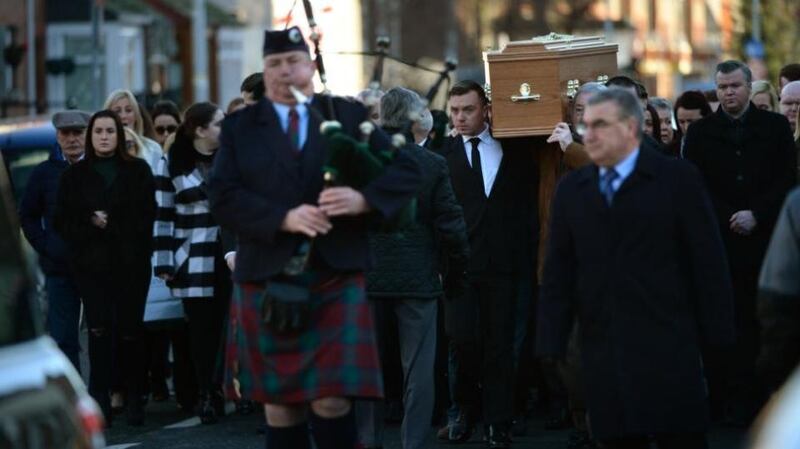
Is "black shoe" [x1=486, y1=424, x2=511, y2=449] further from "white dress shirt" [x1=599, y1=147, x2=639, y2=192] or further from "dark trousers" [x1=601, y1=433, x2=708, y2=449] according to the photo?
"white dress shirt" [x1=599, y1=147, x2=639, y2=192]

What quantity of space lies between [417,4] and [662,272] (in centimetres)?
5535

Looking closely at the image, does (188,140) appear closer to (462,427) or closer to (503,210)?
(503,210)

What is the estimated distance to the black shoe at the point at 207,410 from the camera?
44.9 ft

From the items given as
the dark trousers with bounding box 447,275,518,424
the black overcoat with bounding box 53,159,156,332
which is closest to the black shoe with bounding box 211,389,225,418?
the black overcoat with bounding box 53,159,156,332

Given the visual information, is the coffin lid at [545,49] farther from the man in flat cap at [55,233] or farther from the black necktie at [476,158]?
the man in flat cap at [55,233]

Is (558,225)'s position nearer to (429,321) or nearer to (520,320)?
(429,321)

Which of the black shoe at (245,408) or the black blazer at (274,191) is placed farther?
→ the black shoe at (245,408)

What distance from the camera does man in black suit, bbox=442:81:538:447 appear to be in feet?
40.2

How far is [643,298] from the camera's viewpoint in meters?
8.30

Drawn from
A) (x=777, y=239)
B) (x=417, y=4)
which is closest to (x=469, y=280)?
(x=777, y=239)

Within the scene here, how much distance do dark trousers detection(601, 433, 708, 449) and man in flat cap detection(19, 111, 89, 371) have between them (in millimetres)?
5629

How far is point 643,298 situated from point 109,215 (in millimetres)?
5569

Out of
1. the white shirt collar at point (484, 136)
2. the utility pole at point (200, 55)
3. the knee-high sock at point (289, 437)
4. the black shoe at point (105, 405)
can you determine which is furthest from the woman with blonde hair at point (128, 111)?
the utility pole at point (200, 55)

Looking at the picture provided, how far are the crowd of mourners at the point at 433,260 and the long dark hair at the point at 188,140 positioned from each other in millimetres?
14
